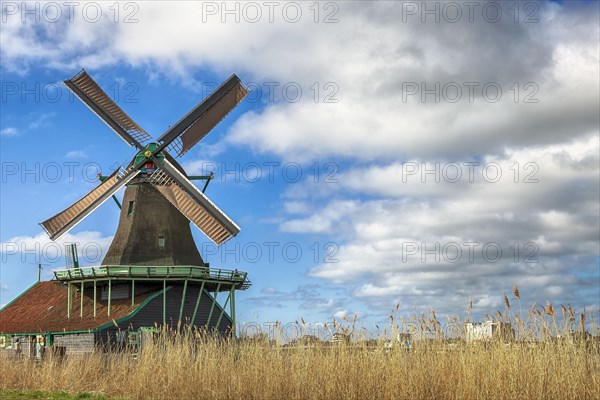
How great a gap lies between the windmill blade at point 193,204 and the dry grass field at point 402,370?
616 inches

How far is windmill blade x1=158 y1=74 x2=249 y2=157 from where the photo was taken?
3212 centimetres

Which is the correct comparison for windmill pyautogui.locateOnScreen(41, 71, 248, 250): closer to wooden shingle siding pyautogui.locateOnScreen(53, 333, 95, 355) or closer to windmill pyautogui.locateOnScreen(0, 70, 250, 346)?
windmill pyautogui.locateOnScreen(0, 70, 250, 346)

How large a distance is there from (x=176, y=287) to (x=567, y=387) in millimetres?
21232

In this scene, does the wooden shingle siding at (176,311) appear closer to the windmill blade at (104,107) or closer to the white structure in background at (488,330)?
the windmill blade at (104,107)

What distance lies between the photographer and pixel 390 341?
11.8 meters

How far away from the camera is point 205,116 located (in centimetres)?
3284

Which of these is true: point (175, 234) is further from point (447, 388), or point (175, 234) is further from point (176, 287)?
point (447, 388)

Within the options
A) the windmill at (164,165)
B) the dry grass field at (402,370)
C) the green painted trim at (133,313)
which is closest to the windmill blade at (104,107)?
the windmill at (164,165)

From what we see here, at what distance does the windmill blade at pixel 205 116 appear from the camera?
105ft

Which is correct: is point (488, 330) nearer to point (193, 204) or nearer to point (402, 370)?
point (402, 370)

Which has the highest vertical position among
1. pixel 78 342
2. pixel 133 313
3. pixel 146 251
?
pixel 146 251

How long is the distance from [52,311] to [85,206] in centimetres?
590

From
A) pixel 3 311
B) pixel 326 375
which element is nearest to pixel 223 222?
pixel 3 311

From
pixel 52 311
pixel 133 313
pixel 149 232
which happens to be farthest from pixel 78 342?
pixel 149 232
